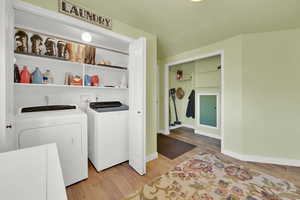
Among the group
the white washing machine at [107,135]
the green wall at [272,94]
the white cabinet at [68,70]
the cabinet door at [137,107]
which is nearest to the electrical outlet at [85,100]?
the white cabinet at [68,70]

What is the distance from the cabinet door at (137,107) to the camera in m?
1.67

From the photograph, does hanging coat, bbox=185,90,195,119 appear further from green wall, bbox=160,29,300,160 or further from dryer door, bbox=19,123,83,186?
dryer door, bbox=19,123,83,186

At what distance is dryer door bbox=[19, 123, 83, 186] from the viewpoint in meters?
1.28

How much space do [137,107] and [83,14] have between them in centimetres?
147

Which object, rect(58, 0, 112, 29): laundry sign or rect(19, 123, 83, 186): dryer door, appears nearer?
rect(19, 123, 83, 186): dryer door

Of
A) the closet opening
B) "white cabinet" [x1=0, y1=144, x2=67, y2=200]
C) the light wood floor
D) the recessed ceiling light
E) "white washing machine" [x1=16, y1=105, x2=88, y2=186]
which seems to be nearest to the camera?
"white cabinet" [x1=0, y1=144, x2=67, y2=200]

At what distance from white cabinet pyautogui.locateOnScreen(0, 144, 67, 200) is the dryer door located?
75cm

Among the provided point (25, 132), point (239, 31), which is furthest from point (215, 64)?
point (25, 132)

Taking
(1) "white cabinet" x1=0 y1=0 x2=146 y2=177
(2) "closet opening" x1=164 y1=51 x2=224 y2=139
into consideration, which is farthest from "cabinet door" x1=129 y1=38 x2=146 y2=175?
(2) "closet opening" x1=164 y1=51 x2=224 y2=139

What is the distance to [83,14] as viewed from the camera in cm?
156

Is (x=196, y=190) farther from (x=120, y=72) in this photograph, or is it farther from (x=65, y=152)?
(x=120, y=72)

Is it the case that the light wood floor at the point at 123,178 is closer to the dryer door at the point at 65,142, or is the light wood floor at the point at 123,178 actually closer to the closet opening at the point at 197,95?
the dryer door at the point at 65,142

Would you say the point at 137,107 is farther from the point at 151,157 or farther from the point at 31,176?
the point at 31,176

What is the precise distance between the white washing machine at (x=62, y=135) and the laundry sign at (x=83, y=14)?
130cm
